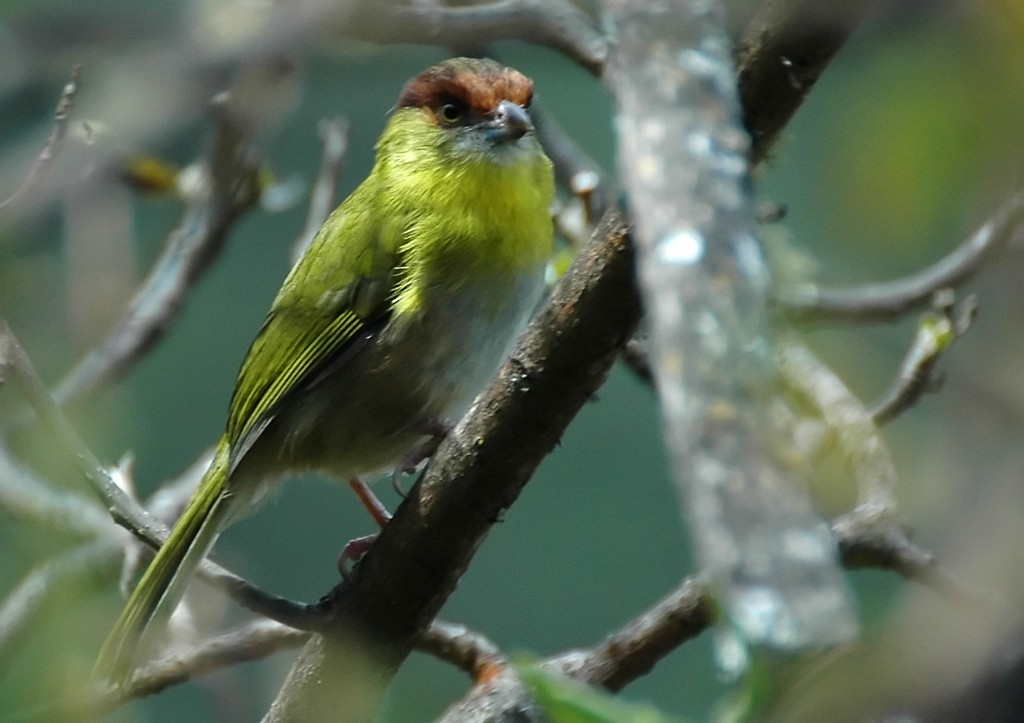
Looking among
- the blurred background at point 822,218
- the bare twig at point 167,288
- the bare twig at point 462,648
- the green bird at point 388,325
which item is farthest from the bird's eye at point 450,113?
the bare twig at point 462,648

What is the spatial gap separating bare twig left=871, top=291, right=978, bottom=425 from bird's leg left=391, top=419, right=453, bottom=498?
1132 millimetres

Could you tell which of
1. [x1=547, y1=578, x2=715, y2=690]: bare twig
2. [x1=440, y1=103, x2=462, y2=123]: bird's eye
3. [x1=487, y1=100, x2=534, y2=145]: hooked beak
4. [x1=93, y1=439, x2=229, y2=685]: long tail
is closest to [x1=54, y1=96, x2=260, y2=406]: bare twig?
[x1=440, y1=103, x2=462, y2=123]: bird's eye

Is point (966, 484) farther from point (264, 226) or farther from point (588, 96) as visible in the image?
point (264, 226)

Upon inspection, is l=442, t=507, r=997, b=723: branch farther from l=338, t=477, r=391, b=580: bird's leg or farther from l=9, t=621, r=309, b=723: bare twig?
l=9, t=621, r=309, b=723: bare twig

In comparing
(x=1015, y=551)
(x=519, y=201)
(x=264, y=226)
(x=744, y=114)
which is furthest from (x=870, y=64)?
(x=264, y=226)

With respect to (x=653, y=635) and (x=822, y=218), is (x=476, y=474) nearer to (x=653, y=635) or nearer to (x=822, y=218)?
(x=653, y=635)

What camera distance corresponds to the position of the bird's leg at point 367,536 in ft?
10.2

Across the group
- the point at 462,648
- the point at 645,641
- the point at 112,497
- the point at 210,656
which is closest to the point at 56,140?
the point at 112,497

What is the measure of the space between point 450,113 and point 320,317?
76cm

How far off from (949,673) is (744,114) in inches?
44.3

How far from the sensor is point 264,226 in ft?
23.8

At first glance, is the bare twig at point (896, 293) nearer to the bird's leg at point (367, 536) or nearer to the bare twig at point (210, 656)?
the bird's leg at point (367, 536)

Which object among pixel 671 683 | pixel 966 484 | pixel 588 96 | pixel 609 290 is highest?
pixel 966 484

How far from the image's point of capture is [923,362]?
3264 mm
